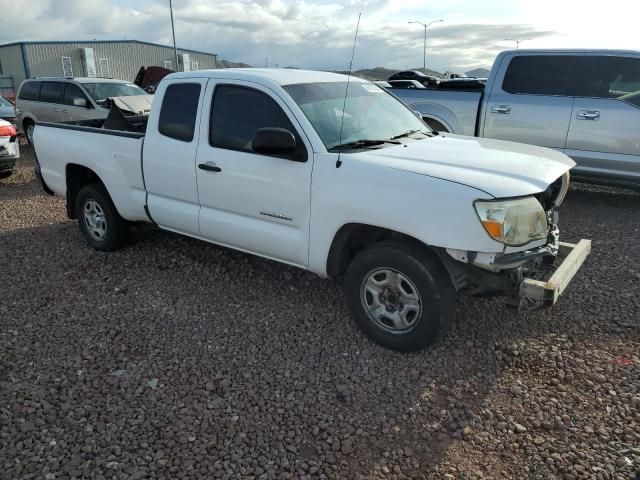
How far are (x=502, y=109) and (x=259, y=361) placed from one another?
211 inches

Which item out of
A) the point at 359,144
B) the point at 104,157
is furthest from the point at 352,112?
the point at 104,157

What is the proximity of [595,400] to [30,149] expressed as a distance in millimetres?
14346

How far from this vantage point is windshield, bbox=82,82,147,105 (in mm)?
12016

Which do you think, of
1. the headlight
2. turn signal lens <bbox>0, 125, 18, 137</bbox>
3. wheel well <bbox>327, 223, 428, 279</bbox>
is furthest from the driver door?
turn signal lens <bbox>0, 125, 18, 137</bbox>

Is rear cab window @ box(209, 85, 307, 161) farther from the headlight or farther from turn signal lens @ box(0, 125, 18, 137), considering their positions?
turn signal lens @ box(0, 125, 18, 137)

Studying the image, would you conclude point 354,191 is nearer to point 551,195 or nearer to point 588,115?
point 551,195

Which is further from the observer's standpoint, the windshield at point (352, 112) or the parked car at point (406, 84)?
the parked car at point (406, 84)

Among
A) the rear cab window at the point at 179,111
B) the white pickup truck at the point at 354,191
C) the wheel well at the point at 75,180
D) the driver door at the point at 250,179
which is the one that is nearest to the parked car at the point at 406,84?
the white pickup truck at the point at 354,191

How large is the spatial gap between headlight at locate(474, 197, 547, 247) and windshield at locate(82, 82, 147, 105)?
11.0m

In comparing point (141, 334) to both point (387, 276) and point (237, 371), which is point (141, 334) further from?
point (387, 276)

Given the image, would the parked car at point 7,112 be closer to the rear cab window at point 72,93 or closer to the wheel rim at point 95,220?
the rear cab window at point 72,93

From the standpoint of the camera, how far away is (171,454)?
2793mm

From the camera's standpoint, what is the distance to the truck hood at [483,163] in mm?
3213

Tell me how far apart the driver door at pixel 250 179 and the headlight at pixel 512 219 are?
4.17ft
